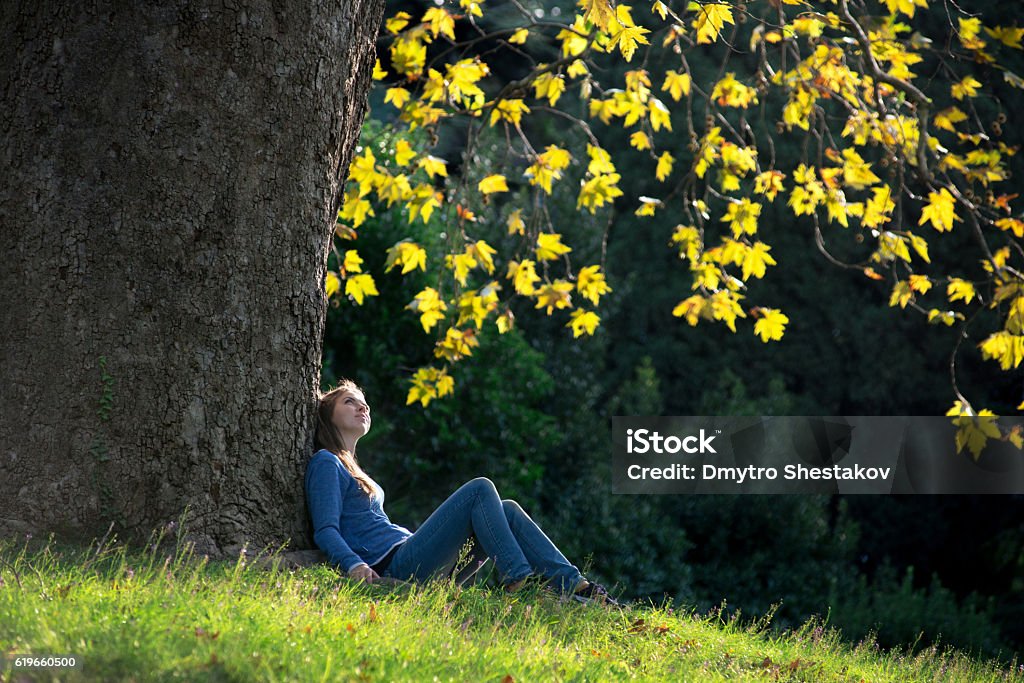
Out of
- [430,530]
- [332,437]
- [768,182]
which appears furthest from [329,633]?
[768,182]

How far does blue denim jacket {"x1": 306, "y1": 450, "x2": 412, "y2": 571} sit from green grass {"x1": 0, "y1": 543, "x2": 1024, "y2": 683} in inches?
10.0

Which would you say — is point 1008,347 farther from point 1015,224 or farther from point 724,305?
point 724,305

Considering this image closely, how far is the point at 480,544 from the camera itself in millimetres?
5406

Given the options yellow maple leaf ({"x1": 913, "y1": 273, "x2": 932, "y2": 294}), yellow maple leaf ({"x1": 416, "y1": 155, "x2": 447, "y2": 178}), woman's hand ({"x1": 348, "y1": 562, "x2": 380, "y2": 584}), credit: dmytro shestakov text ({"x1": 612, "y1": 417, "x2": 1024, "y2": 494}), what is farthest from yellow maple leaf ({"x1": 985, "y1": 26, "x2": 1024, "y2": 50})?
credit: dmytro shestakov text ({"x1": 612, "y1": 417, "x2": 1024, "y2": 494})

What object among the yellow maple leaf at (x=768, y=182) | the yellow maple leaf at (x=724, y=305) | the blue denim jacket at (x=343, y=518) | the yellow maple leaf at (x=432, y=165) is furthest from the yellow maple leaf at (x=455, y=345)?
the yellow maple leaf at (x=768, y=182)

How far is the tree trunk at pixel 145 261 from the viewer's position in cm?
473

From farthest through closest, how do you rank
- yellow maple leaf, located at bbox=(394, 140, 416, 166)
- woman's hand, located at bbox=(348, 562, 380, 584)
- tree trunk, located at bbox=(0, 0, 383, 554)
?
1. yellow maple leaf, located at bbox=(394, 140, 416, 166)
2. woman's hand, located at bbox=(348, 562, 380, 584)
3. tree trunk, located at bbox=(0, 0, 383, 554)

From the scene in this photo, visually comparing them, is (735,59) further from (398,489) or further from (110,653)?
(110,653)

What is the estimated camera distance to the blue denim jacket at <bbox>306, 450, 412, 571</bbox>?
16.7 ft

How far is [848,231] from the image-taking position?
16312 millimetres

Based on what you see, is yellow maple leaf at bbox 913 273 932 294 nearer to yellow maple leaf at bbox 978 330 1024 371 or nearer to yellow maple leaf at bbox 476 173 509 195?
yellow maple leaf at bbox 978 330 1024 371

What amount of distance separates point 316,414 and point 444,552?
90 cm

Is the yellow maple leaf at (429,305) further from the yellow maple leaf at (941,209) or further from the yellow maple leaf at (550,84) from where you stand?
the yellow maple leaf at (941,209)

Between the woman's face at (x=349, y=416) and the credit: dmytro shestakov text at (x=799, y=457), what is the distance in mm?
8549
